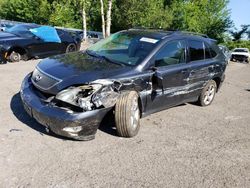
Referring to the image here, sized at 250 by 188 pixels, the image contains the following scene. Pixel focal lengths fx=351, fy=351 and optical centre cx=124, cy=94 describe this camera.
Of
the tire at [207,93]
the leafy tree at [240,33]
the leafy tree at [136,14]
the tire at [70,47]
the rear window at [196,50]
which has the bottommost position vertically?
the leafy tree at [240,33]

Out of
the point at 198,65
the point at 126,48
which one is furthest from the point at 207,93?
the point at 126,48

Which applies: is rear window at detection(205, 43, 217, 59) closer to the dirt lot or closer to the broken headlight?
the dirt lot

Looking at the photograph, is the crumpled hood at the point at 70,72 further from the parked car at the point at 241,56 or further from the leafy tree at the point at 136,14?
the leafy tree at the point at 136,14

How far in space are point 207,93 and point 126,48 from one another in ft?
8.32

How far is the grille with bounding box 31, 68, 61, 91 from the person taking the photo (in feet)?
16.4

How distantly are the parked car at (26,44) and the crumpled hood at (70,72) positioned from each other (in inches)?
214

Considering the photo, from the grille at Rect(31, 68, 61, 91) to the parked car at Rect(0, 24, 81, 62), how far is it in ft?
18.7

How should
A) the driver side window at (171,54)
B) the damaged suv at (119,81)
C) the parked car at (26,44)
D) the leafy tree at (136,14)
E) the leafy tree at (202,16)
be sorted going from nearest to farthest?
1. the damaged suv at (119,81)
2. the driver side window at (171,54)
3. the parked car at (26,44)
4. the leafy tree at (136,14)
5. the leafy tree at (202,16)

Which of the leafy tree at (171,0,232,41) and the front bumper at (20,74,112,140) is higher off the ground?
the front bumper at (20,74,112,140)

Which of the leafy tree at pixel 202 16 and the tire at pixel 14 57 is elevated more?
the tire at pixel 14 57

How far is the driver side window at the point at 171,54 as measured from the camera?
19.5 feet

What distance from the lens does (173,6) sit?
168 feet

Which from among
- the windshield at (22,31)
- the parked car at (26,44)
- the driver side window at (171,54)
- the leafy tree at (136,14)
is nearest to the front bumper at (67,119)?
the driver side window at (171,54)

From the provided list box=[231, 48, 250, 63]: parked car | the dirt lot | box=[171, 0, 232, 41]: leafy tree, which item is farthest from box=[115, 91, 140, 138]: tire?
box=[171, 0, 232, 41]: leafy tree
